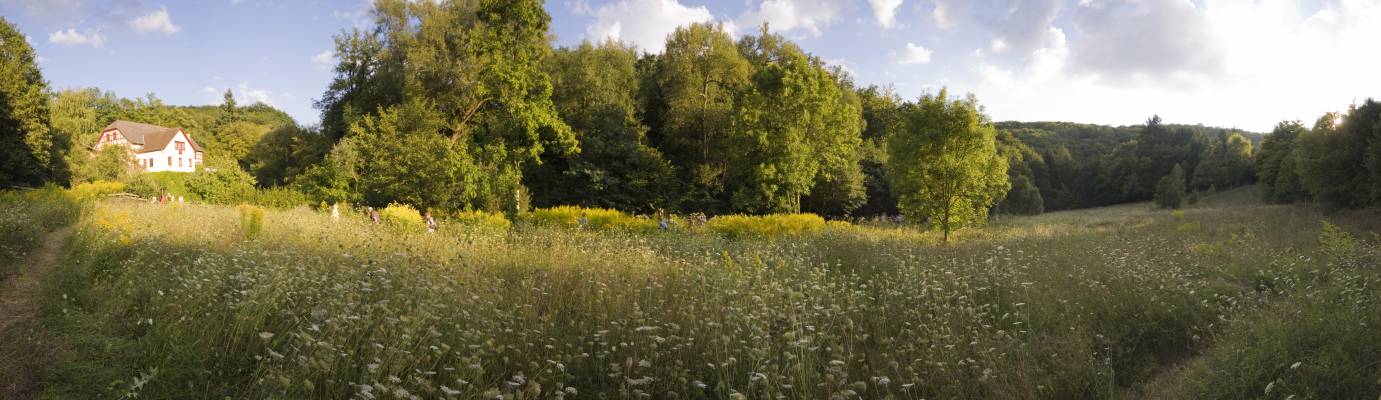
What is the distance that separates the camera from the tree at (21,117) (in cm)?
2759

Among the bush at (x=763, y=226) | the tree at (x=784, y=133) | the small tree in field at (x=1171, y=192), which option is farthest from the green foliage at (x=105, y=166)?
the small tree in field at (x=1171, y=192)

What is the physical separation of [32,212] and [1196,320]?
65.4 ft

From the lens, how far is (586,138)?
2938 centimetres

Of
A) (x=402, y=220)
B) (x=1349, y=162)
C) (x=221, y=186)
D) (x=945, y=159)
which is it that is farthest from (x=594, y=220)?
(x=1349, y=162)

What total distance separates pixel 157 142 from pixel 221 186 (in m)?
45.8

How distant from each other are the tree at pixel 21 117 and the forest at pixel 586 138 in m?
0.10

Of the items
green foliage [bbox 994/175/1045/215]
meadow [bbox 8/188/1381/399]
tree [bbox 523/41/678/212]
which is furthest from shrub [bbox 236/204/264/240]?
green foliage [bbox 994/175/1045/215]

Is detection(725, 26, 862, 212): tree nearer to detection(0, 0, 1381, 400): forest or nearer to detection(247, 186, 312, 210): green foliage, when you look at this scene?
detection(0, 0, 1381, 400): forest

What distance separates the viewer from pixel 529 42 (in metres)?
26.1

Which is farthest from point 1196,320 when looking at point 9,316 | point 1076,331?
point 9,316

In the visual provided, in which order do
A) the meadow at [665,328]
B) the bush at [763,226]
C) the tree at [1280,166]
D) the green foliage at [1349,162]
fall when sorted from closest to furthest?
1. the meadow at [665,328]
2. the bush at [763,226]
3. the green foliage at [1349,162]
4. the tree at [1280,166]

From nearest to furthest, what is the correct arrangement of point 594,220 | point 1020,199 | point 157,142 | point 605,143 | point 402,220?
point 402,220
point 594,220
point 605,143
point 1020,199
point 157,142

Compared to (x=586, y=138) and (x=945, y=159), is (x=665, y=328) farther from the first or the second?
(x=586, y=138)

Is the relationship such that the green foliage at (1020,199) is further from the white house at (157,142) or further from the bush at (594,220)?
the white house at (157,142)
